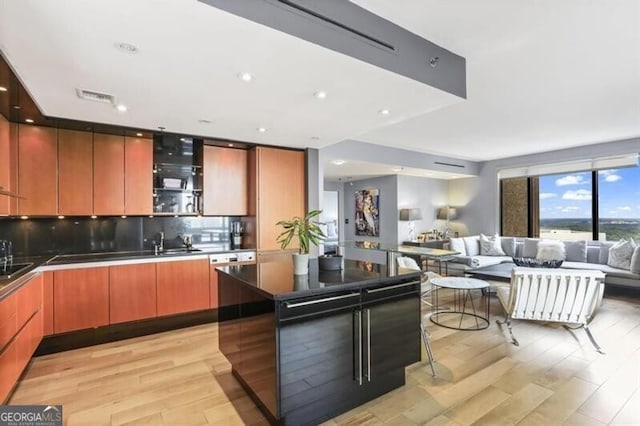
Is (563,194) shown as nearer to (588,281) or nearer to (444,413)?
(588,281)

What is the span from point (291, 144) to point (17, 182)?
314 centimetres

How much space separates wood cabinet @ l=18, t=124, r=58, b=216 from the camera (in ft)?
10.8

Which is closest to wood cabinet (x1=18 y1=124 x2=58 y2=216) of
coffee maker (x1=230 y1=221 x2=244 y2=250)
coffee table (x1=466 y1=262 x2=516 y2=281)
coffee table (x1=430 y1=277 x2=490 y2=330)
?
coffee maker (x1=230 y1=221 x2=244 y2=250)

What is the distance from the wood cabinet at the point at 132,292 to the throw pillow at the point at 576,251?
23.9 ft

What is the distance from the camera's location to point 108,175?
376 cm

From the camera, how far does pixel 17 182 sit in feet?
10.7

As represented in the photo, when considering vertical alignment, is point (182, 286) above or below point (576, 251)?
below

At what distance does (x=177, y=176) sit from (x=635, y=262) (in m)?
7.29

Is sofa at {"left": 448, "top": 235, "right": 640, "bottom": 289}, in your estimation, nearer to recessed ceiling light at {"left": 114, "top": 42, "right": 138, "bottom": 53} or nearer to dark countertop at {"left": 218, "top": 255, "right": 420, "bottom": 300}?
dark countertop at {"left": 218, "top": 255, "right": 420, "bottom": 300}

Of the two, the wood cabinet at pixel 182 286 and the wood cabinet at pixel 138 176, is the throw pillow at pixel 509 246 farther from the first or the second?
the wood cabinet at pixel 138 176

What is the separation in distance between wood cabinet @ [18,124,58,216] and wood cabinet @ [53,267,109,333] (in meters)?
0.79

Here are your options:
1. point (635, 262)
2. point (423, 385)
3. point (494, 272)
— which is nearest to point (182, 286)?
point (423, 385)

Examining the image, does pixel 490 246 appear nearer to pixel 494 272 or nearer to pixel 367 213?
pixel 494 272

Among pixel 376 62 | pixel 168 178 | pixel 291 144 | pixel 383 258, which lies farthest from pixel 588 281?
pixel 168 178
